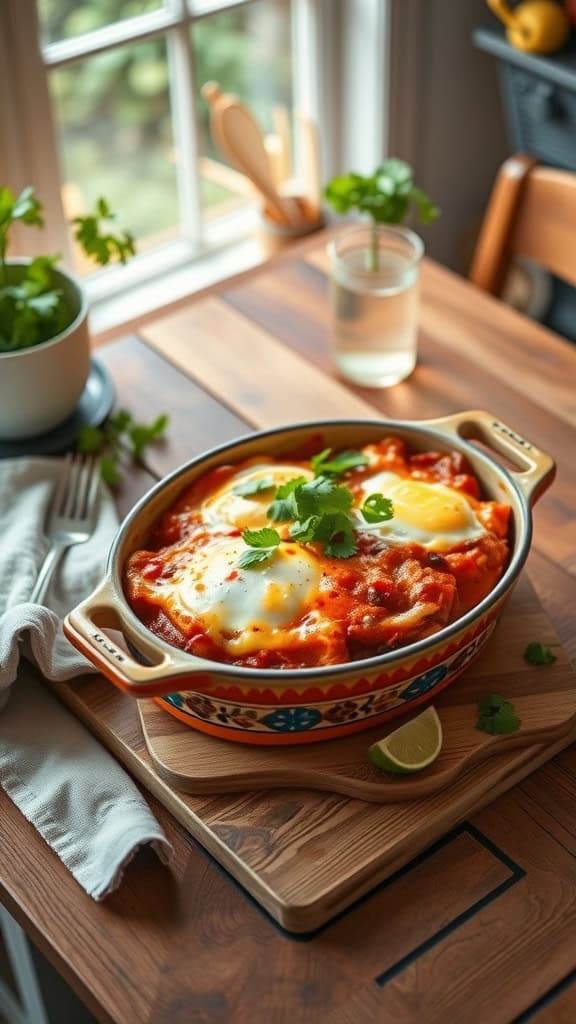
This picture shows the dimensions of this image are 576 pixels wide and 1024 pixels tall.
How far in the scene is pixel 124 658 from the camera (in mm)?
1062

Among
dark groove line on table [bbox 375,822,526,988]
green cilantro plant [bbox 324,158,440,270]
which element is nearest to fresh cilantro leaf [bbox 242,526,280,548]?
dark groove line on table [bbox 375,822,526,988]

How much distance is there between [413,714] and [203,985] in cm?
32

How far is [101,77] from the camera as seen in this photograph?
6.80 ft

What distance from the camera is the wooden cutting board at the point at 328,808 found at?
1058mm

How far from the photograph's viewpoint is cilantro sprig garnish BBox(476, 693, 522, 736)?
1.15m

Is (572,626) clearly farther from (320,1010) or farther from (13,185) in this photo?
(13,185)

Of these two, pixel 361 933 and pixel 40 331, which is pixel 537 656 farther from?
pixel 40 331

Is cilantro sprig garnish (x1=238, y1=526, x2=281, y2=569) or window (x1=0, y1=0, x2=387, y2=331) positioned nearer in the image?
cilantro sprig garnish (x1=238, y1=526, x2=281, y2=569)

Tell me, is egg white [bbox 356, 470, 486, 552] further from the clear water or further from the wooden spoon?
the wooden spoon

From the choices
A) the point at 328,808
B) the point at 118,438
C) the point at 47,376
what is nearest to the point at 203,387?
the point at 118,438

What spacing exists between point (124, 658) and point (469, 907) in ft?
1.22

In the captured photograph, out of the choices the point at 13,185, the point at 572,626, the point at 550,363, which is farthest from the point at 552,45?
the point at 572,626

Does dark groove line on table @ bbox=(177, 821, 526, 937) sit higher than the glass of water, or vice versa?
the glass of water

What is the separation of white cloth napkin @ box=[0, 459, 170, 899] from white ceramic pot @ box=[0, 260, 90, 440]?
0.36 ft
